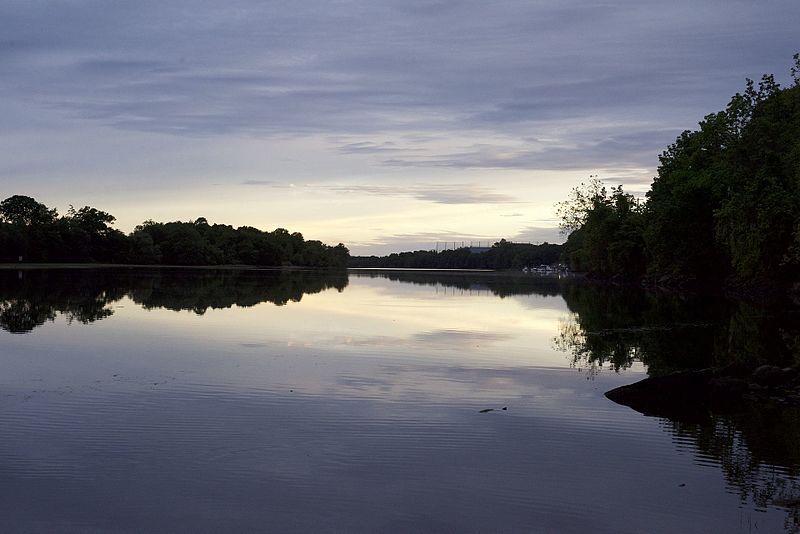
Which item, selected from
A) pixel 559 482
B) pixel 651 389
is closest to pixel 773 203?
pixel 651 389

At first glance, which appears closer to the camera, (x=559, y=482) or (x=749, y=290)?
(x=559, y=482)

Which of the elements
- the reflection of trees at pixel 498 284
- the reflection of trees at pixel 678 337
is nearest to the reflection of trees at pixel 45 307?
the reflection of trees at pixel 678 337

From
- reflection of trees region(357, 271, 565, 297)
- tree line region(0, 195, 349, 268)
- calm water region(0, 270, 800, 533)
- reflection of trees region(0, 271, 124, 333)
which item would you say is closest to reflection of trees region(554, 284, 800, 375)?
calm water region(0, 270, 800, 533)

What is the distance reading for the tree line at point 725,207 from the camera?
44875mm

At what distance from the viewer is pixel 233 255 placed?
180 m

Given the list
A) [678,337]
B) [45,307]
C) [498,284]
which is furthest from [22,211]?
[678,337]

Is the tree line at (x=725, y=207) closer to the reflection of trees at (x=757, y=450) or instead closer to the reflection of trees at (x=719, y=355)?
the reflection of trees at (x=719, y=355)

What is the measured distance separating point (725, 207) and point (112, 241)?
120364 millimetres

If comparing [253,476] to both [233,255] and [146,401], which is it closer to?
[146,401]

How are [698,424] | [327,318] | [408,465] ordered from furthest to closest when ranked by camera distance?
1. [327,318]
2. [698,424]
3. [408,465]

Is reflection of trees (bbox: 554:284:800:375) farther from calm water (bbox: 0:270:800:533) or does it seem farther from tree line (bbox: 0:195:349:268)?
tree line (bbox: 0:195:349:268)

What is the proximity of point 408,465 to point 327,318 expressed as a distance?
22.1m

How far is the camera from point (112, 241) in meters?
144

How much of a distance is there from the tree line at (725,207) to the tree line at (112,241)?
84.8 meters
